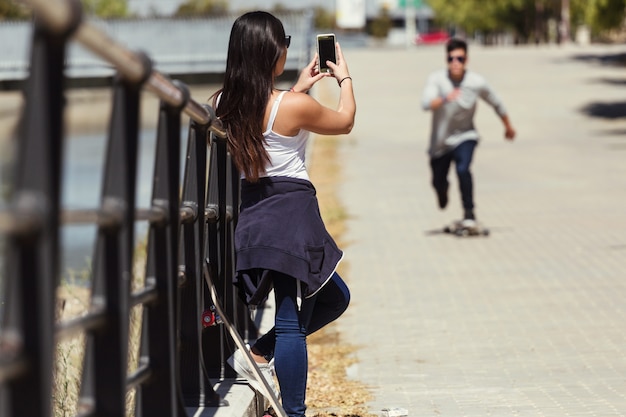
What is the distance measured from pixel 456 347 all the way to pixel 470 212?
5568 millimetres

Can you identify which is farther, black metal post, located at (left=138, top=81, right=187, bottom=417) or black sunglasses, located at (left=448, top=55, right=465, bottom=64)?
black sunglasses, located at (left=448, top=55, right=465, bottom=64)

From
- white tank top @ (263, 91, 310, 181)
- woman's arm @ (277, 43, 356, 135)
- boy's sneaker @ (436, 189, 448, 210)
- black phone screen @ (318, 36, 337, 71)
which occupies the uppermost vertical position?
black phone screen @ (318, 36, 337, 71)

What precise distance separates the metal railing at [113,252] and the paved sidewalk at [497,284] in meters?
1.61

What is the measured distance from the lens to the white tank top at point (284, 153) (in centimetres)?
507

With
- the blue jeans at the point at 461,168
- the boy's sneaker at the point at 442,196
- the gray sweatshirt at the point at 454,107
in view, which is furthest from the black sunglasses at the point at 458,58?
the boy's sneaker at the point at 442,196

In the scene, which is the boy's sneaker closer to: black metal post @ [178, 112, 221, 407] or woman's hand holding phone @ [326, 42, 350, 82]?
woman's hand holding phone @ [326, 42, 350, 82]

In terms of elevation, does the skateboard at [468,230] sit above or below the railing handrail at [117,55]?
below

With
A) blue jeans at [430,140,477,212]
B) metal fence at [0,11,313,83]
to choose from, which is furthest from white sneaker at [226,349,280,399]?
metal fence at [0,11,313,83]

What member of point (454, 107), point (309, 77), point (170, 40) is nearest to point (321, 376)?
point (309, 77)

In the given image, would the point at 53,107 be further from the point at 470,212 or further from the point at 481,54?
the point at 481,54

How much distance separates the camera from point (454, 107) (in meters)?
12.9

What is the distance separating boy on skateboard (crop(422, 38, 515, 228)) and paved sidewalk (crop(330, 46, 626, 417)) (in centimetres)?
62

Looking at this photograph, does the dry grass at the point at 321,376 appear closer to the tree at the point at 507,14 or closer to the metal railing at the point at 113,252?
the metal railing at the point at 113,252

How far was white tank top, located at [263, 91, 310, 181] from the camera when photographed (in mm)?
5070
